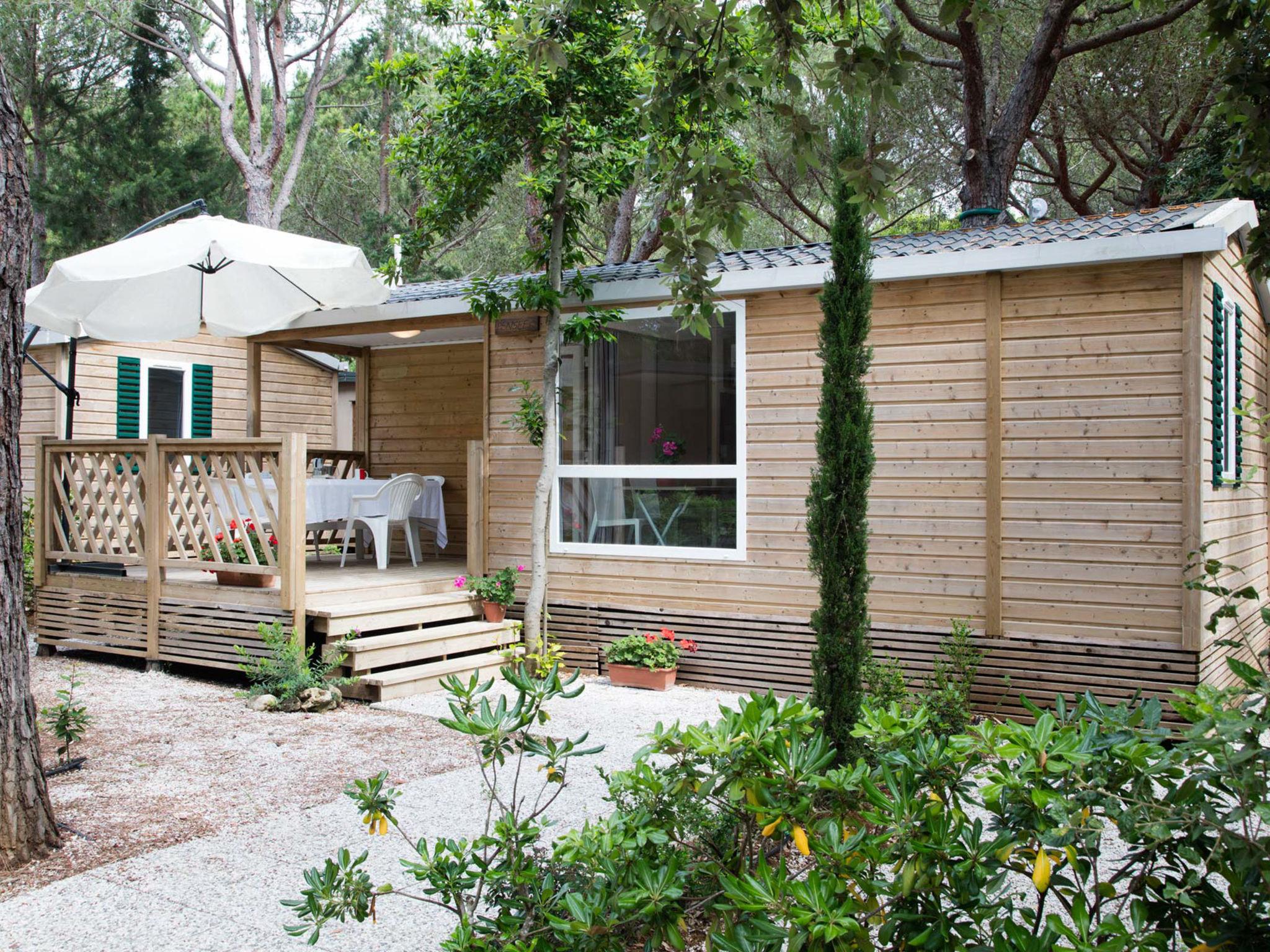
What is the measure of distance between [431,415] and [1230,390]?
6850 mm

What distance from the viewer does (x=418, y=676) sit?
676cm

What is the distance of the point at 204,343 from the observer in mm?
11750

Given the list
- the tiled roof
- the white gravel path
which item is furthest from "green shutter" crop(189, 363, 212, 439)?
the white gravel path

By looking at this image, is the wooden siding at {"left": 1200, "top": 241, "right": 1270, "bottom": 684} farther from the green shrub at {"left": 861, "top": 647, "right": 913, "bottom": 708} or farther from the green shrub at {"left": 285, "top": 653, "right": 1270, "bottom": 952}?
the green shrub at {"left": 285, "top": 653, "right": 1270, "bottom": 952}

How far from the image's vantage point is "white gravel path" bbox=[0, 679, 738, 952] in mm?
3041

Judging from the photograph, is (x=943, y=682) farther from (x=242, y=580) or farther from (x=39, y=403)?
(x=39, y=403)

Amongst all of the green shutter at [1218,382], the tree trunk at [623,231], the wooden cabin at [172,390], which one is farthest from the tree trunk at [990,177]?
the wooden cabin at [172,390]

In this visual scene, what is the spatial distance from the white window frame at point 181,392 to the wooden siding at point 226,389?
6cm

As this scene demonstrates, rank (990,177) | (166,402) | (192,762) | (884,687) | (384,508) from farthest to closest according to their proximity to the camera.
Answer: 1. (166,402)
2. (990,177)
3. (384,508)
4. (884,687)
5. (192,762)

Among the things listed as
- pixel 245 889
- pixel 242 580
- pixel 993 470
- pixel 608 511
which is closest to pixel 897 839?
pixel 245 889

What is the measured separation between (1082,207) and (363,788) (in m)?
13.3

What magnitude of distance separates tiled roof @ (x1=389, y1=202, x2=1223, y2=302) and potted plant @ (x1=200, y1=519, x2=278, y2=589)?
2427mm

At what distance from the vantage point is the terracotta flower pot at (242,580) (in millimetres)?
→ 7031

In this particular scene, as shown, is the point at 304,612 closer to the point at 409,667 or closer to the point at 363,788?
the point at 409,667
